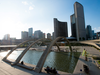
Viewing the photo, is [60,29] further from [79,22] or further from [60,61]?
[60,61]

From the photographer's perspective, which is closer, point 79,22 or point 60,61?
point 60,61

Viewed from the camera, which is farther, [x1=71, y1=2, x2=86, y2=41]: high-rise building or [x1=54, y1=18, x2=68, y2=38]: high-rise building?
[x1=54, y1=18, x2=68, y2=38]: high-rise building

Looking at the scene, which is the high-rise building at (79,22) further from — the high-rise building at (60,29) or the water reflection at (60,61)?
the water reflection at (60,61)

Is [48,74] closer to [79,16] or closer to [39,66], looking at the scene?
[39,66]

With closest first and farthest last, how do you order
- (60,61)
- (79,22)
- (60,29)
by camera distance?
1. (60,61)
2. (79,22)
3. (60,29)

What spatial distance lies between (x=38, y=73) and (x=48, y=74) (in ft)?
5.26

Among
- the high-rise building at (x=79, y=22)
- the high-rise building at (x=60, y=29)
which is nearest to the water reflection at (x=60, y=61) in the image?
the high-rise building at (x=79, y=22)

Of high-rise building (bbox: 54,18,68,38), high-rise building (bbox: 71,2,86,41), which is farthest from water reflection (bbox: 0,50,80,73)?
high-rise building (bbox: 54,18,68,38)

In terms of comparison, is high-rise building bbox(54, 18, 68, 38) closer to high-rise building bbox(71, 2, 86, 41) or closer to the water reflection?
high-rise building bbox(71, 2, 86, 41)

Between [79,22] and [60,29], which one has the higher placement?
[79,22]

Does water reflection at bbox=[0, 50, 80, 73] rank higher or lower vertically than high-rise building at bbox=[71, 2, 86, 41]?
lower

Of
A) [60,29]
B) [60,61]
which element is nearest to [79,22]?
[60,29]

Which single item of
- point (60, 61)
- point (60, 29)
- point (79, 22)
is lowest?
point (60, 61)

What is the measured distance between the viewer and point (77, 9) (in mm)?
116875
